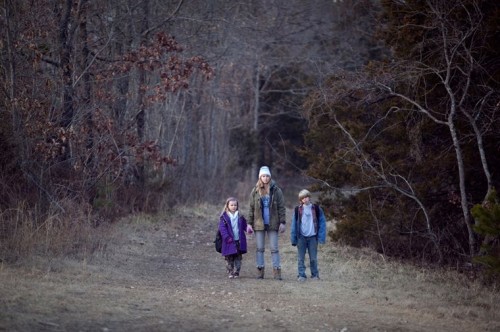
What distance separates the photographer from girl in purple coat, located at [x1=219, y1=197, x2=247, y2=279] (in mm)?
12648

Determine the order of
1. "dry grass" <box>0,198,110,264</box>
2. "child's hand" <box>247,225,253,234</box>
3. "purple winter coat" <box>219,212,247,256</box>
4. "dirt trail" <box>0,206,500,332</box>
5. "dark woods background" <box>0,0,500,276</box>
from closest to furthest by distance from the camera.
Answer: "dirt trail" <box>0,206,500,332</box>, "dry grass" <box>0,198,110,264</box>, "child's hand" <box>247,225,253,234</box>, "purple winter coat" <box>219,212,247,256</box>, "dark woods background" <box>0,0,500,276</box>

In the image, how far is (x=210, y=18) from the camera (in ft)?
72.7

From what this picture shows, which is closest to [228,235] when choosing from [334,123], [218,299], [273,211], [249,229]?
[249,229]

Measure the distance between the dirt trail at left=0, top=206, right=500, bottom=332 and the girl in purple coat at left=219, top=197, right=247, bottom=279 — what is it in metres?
0.35

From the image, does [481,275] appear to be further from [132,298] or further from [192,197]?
[192,197]

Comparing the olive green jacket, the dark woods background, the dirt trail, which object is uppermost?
the dark woods background

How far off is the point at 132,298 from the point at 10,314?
1971 millimetres

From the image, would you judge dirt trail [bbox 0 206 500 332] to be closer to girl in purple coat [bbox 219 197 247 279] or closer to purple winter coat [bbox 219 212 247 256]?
girl in purple coat [bbox 219 197 247 279]

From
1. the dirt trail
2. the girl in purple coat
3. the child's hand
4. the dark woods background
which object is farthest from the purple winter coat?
the dark woods background

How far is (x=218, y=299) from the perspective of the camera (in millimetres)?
10445

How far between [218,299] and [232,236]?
232cm

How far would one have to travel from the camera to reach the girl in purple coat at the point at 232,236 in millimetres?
12648

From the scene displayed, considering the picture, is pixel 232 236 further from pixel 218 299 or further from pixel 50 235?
pixel 50 235

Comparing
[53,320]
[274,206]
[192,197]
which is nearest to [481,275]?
[274,206]
